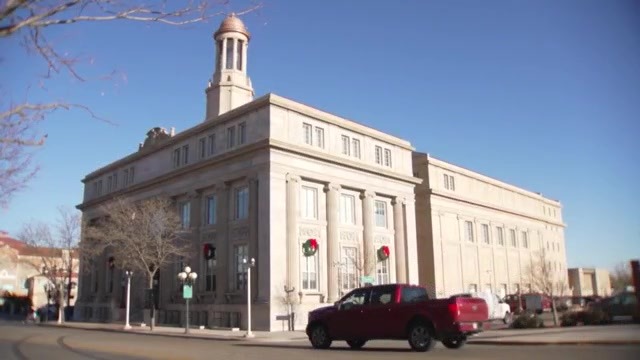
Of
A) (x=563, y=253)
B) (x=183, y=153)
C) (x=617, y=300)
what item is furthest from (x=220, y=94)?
(x=563, y=253)

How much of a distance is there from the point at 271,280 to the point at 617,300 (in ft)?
67.4

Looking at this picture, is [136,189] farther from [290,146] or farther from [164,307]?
[290,146]

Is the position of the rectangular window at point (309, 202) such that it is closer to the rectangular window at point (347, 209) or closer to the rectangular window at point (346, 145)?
the rectangular window at point (347, 209)

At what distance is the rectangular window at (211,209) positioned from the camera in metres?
46.0

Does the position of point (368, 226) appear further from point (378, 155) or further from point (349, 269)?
point (378, 155)

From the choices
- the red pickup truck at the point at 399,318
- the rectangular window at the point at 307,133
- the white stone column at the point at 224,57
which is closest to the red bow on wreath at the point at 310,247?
the rectangular window at the point at 307,133

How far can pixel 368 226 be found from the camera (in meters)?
47.2

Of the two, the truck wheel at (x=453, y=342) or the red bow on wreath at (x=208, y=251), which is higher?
the red bow on wreath at (x=208, y=251)

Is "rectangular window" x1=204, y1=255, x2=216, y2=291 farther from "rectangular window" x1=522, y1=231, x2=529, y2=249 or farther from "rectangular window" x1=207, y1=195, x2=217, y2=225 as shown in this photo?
"rectangular window" x1=522, y1=231, x2=529, y2=249

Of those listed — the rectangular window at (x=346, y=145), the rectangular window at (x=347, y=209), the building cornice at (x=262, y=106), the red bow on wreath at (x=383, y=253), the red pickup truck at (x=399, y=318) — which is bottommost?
the red pickup truck at (x=399, y=318)

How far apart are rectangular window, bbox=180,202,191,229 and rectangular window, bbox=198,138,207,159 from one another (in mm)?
4540

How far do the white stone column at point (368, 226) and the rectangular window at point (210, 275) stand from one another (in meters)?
12.1

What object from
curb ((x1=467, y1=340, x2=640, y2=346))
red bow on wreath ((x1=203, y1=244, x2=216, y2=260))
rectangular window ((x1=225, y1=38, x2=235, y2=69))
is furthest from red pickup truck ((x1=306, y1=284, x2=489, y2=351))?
rectangular window ((x1=225, y1=38, x2=235, y2=69))

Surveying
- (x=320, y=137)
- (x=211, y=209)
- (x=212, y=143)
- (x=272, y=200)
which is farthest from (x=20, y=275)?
(x=272, y=200)
